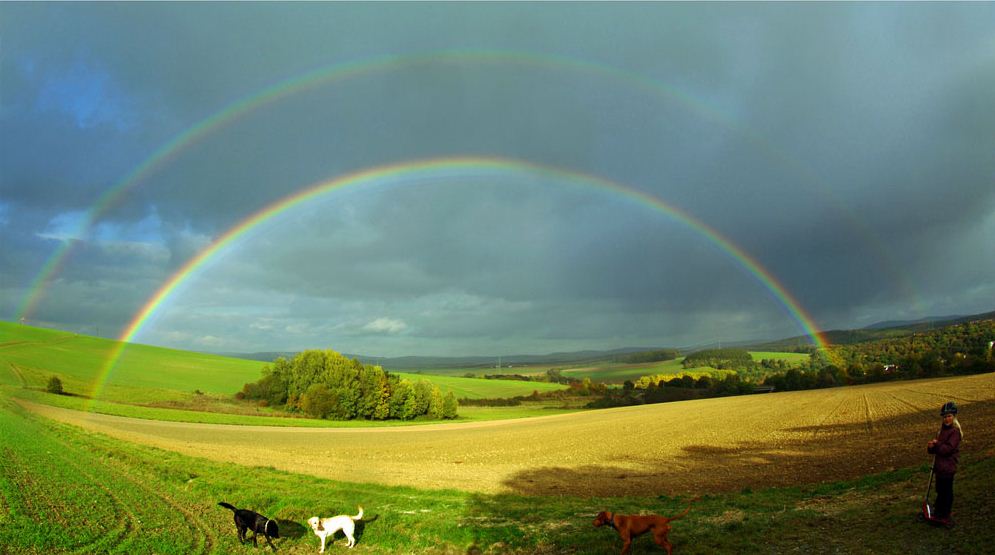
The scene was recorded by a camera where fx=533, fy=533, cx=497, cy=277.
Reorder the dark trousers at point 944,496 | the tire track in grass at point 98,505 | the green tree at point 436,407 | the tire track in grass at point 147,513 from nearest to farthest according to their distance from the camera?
the dark trousers at point 944,496
the tire track in grass at point 98,505
the tire track in grass at point 147,513
the green tree at point 436,407

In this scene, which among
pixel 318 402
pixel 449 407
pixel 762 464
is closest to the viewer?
pixel 762 464

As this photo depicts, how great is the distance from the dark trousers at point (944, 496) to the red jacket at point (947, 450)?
14 cm

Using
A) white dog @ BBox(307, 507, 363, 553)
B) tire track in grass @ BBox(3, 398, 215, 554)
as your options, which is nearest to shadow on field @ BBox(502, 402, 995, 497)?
white dog @ BBox(307, 507, 363, 553)

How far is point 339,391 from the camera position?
271 ft

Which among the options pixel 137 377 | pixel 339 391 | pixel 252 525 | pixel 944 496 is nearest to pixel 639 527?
pixel 944 496

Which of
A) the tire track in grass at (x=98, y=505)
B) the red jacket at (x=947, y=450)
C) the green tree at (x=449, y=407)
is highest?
the red jacket at (x=947, y=450)

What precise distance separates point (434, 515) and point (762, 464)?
67.8ft

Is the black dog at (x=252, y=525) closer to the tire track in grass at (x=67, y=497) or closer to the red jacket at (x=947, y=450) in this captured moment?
the tire track in grass at (x=67, y=497)

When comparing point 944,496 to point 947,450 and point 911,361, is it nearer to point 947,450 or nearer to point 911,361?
point 947,450

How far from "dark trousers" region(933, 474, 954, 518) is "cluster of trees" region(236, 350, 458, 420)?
260 feet

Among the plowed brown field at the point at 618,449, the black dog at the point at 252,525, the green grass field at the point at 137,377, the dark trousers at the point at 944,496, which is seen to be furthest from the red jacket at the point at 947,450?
the green grass field at the point at 137,377

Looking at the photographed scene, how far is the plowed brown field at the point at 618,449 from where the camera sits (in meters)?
24.8

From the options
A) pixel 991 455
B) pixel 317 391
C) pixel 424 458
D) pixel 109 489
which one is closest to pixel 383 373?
pixel 317 391

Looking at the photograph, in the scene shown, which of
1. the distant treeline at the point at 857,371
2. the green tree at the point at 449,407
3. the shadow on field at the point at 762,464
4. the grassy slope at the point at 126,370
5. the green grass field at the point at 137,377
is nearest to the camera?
the shadow on field at the point at 762,464
